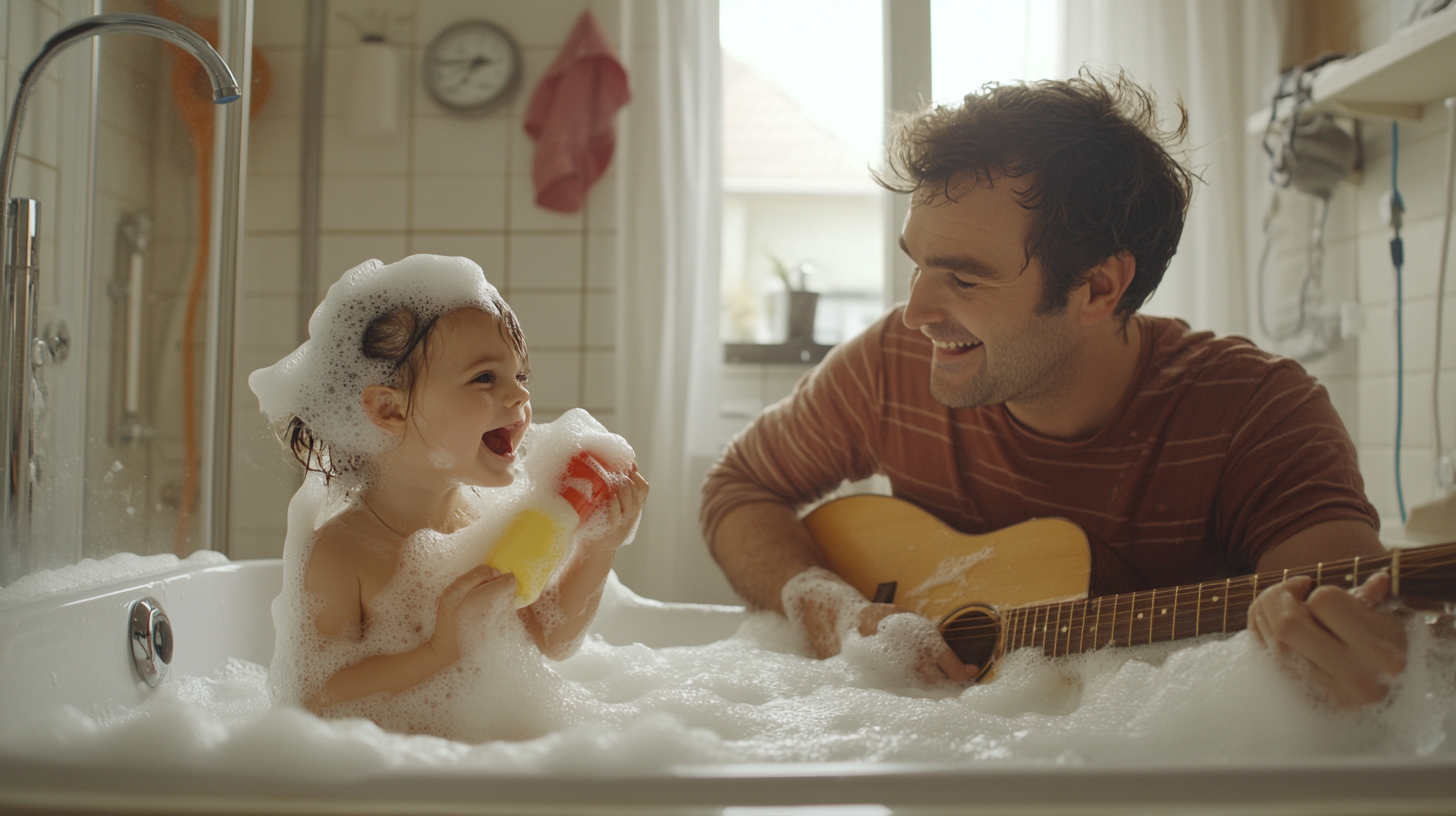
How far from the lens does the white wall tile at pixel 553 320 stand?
2.28m

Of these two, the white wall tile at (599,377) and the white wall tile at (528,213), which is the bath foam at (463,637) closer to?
the white wall tile at (599,377)

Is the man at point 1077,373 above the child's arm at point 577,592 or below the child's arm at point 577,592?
above

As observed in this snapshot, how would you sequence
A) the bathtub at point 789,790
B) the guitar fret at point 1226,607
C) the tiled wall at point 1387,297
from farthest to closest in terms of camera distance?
the tiled wall at point 1387,297
the guitar fret at point 1226,607
the bathtub at point 789,790

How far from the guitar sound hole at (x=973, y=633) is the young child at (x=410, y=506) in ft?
1.53

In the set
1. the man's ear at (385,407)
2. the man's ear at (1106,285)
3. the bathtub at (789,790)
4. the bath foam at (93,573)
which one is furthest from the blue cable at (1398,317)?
the bath foam at (93,573)

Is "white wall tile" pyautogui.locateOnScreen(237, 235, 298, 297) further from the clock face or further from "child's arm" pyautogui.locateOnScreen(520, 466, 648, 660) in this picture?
"child's arm" pyautogui.locateOnScreen(520, 466, 648, 660)

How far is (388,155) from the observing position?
2322 mm

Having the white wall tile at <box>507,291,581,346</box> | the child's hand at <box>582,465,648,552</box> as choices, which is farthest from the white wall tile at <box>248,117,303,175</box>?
the child's hand at <box>582,465,648,552</box>

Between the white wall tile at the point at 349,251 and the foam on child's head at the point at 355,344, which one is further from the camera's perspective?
the white wall tile at the point at 349,251

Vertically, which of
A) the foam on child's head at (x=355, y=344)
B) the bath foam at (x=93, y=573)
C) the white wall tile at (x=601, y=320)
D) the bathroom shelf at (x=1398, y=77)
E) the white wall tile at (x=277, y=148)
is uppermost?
the white wall tile at (x=277, y=148)

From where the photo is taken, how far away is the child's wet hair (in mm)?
997

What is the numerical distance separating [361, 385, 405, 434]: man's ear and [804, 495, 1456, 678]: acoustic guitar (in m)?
0.72

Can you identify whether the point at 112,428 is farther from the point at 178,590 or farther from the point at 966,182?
the point at 966,182

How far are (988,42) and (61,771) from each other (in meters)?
2.30
